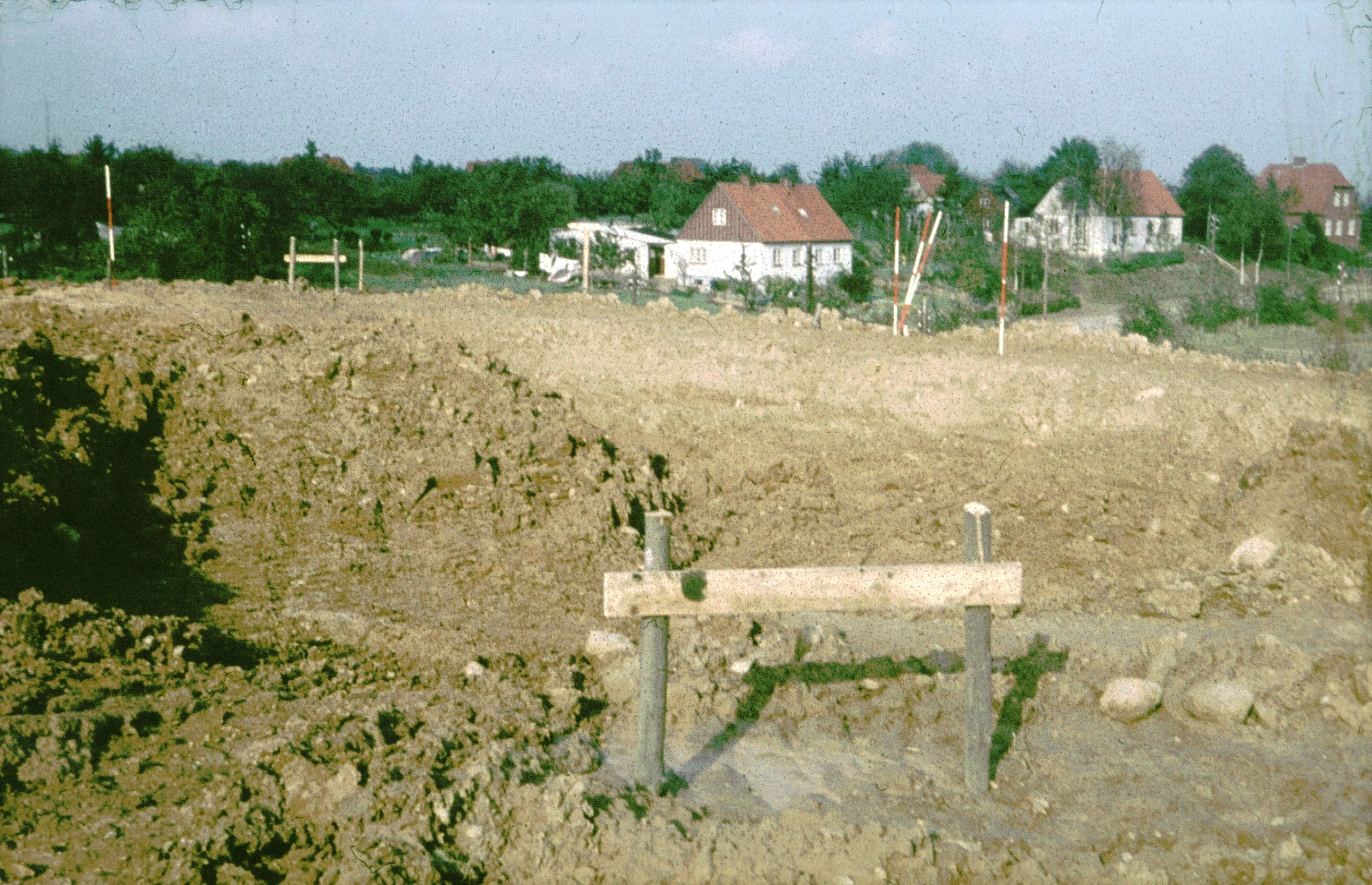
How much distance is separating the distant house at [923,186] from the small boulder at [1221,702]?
30822mm

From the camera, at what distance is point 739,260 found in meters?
37.6

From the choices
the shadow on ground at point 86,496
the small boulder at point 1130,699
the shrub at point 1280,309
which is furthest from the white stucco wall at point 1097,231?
the small boulder at point 1130,699

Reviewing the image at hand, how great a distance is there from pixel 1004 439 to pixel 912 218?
34.7 meters

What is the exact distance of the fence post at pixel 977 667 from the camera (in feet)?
18.5

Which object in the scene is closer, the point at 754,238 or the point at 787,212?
the point at 754,238

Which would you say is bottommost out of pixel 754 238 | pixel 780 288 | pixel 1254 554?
pixel 1254 554

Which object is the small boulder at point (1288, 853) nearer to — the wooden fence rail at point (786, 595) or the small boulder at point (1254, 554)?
the wooden fence rail at point (786, 595)

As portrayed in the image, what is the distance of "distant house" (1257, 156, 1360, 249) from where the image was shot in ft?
74.0

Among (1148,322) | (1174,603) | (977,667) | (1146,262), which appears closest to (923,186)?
(1146,262)

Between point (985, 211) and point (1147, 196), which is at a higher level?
point (1147, 196)

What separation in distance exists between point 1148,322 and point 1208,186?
861 inches

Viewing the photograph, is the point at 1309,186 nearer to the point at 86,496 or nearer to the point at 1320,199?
the point at 1320,199

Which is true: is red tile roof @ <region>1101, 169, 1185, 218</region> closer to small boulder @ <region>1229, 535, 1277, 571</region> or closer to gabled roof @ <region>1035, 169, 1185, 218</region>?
gabled roof @ <region>1035, 169, 1185, 218</region>

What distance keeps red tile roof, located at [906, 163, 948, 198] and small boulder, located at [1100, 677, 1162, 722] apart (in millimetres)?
43976
